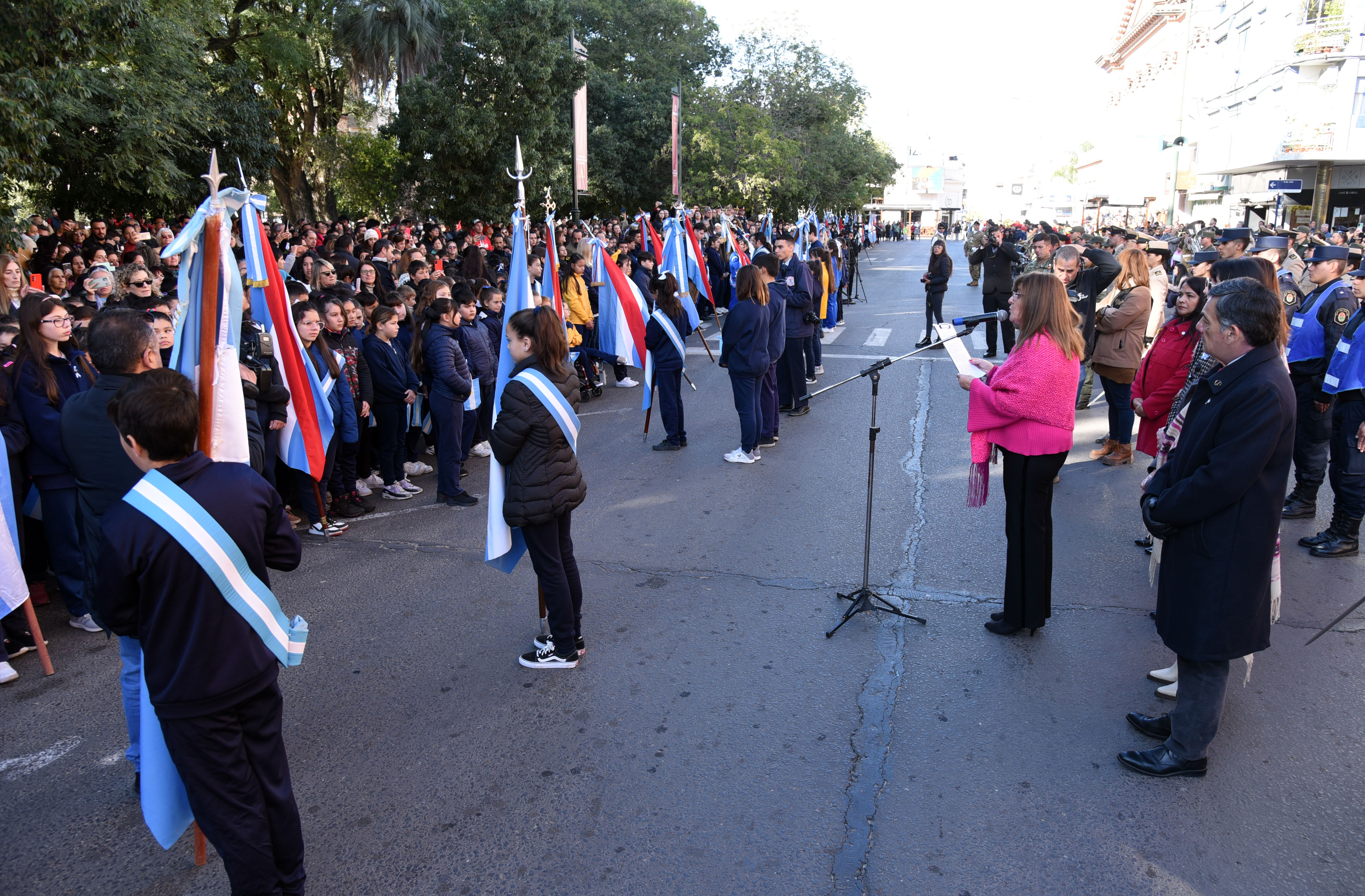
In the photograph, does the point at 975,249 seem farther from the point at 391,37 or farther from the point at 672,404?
the point at 672,404

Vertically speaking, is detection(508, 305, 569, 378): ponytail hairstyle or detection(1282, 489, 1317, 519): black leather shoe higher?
detection(508, 305, 569, 378): ponytail hairstyle

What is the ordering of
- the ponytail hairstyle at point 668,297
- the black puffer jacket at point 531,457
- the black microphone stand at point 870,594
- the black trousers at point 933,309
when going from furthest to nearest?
the black trousers at point 933,309 → the ponytail hairstyle at point 668,297 → the black microphone stand at point 870,594 → the black puffer jacket at point 531,457

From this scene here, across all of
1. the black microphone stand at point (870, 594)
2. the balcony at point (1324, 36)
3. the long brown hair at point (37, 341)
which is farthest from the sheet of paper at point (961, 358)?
the balcony at point (1324, 36)

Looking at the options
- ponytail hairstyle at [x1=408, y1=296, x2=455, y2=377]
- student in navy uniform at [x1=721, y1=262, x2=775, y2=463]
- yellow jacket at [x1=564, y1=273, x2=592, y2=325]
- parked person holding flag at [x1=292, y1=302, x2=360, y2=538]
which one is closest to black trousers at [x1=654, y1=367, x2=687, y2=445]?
student in navy uniform at [x1=721, y1=262, x2=775, y2=463]

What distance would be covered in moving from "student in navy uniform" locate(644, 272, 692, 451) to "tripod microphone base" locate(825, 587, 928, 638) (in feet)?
12.4

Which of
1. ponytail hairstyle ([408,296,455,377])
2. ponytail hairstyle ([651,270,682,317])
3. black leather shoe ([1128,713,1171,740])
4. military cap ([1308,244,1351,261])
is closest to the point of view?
black leather shoe ([1128,713,1171,740])

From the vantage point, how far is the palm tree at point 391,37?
74.8ft

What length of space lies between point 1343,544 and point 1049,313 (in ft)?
10.8

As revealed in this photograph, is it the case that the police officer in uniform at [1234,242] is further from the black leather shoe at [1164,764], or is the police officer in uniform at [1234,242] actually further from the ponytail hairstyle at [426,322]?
the ponytail hairstyle at [426,322]

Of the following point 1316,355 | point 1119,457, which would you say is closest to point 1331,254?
point 1316,355

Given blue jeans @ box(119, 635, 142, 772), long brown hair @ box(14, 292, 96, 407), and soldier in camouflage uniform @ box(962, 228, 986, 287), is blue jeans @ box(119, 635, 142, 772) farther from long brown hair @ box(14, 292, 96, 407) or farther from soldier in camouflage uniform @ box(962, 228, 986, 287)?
soldier in camouflage uniform @ box(962, 228, 986, 287)

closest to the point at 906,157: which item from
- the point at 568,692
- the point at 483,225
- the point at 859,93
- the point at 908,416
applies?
the point at 859,93

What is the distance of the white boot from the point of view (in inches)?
171

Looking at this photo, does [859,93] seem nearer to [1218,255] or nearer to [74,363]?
[1218,255]
